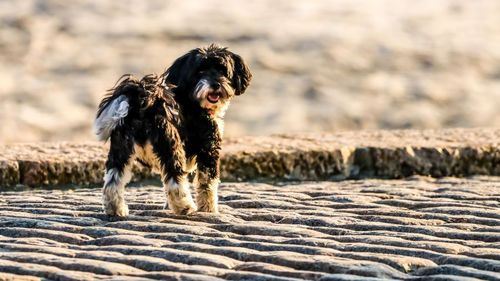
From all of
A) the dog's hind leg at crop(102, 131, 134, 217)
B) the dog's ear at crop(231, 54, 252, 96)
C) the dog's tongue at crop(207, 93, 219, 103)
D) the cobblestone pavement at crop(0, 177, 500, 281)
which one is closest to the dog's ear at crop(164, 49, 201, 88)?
the dog's tongue at crop(207, 93, 219, 103)

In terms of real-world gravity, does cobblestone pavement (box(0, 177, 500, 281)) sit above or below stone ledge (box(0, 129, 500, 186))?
below

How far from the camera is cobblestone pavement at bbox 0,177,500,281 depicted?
16.1 ft

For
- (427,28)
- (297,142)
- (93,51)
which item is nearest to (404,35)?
(427,28)

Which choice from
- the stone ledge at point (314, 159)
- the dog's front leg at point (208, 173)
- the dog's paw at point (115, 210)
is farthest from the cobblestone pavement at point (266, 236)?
the stone ledge at point (314, 159)

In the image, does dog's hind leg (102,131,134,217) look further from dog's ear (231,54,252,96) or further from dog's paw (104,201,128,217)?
dog's ear (231,54,252,96)

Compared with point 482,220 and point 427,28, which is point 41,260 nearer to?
point 482,220

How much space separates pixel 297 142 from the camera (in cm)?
955

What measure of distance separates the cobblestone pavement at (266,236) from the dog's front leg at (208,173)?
18cm

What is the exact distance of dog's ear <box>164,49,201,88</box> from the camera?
6727mm

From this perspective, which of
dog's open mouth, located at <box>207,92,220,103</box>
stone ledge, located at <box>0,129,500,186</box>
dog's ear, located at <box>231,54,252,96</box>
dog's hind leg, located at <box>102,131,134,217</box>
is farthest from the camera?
stone ledge, located at <box>0,129,500,186</box>

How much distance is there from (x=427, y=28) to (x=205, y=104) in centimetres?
1482

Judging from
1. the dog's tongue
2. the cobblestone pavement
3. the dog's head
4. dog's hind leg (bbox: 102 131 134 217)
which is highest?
the dog's head

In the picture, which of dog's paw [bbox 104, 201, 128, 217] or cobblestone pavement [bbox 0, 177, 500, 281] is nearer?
cobblestone pavement [bbox 0, 177, 500, 281]

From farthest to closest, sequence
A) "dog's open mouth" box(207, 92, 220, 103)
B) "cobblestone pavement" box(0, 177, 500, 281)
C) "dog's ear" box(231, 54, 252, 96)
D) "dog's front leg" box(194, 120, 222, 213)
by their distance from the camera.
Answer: "dog's ear" box(231, 54, 252, 96) < "dog's front leg" box(194, 120, 222, 213) < "dog's open mouth" box(207, 92, 220, 103) < "cobblestone pavement" box(0, 177, 500, 281)
